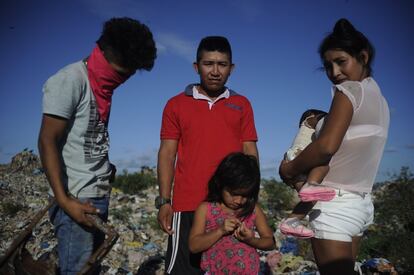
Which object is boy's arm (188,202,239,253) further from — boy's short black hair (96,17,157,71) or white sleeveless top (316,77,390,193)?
boy's short black hair (96,17,157,71)

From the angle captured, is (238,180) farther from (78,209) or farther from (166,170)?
(78,209)

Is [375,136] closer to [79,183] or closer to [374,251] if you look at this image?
[79,183]

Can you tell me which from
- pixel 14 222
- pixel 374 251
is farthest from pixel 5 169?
pixel 374 251

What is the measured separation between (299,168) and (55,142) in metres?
1.43

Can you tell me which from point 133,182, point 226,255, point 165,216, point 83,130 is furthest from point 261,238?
point 133,182

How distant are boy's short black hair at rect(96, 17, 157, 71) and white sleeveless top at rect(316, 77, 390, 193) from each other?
3.86 ft

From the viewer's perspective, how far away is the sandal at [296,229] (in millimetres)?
2193

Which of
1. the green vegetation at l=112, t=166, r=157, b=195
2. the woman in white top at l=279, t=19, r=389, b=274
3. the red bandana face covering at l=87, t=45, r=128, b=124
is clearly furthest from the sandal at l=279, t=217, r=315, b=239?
the green vegetation at l=112, t=166, r=157, b=195

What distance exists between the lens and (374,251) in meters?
6.30

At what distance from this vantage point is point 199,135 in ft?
9.34

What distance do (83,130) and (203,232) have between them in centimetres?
106

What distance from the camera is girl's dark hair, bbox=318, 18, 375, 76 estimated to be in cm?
224

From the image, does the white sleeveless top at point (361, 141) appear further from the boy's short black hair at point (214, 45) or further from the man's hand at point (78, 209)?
the man's hand at point (78, 209)

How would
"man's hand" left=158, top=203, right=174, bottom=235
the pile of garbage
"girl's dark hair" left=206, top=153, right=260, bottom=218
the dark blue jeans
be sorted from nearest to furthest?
the dark blue jeans → "girl's dark hair" left=206, top=153, right=260, bottom=218 → "man's hand" left=158, top=203, right=174, bottom=235 → the pile of garbage
